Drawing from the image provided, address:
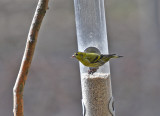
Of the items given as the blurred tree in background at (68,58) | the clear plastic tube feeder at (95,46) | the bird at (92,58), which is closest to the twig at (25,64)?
the bird at (92,58)

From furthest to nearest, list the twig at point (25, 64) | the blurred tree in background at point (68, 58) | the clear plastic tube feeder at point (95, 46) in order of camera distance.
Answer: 1. the blurred tree in background at point (68, 58)
2. the clear plastic tube feeder at point (95, 46)
3. the twig at point (25, 64)

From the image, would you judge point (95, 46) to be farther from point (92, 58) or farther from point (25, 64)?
point (25, 64)

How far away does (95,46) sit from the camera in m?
1.57

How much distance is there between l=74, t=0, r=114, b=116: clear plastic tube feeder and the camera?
5.13 ft

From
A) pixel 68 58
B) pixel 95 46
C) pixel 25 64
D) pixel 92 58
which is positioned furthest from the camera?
pixel 68 58

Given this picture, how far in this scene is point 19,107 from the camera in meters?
1.10

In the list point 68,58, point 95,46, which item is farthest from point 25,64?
point 68,58

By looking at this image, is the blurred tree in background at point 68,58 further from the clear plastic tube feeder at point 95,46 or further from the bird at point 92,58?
the bird at point 92,58

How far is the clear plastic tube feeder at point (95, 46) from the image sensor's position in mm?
1563

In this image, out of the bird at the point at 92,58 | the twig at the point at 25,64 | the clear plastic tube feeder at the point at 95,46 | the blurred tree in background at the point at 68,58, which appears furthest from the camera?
the blurred tree in background at the point at 68,58

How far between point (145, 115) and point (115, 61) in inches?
22.6

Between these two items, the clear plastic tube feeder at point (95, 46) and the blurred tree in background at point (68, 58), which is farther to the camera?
the blurred tree in background at point (68, 58)

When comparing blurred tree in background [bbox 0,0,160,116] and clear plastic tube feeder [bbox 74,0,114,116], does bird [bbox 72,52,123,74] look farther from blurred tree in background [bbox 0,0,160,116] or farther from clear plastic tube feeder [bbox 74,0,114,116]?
blurred tree in background [bbox 0,0,160,116]

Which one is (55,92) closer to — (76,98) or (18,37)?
(76,98)
